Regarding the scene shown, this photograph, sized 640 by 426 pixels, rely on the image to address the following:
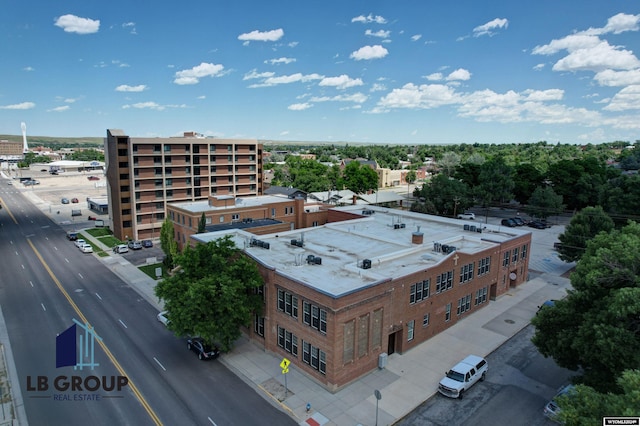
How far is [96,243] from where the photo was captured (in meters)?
64.3

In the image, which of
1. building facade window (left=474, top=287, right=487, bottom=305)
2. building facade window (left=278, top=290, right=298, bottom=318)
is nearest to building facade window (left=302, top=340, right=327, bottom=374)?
building facade window (left=278, top=290, right=298, bottom=318)

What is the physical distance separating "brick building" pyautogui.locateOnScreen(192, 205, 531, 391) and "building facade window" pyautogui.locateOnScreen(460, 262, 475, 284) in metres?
0.09

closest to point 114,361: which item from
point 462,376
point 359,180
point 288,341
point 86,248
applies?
point 288,341

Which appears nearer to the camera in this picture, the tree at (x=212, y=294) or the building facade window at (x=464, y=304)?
the tree at (x=212, y=294)

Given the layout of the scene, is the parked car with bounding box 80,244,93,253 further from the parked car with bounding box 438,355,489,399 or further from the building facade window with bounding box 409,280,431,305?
the parked car with bounding box 438,355,489,399

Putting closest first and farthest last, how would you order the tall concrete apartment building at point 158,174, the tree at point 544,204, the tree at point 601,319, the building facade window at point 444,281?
1. the tree at point 601,319
2. the building facade window at point 444,281
3. the tall concrete apartment building at point 158,174
4. the tree at point 544,204

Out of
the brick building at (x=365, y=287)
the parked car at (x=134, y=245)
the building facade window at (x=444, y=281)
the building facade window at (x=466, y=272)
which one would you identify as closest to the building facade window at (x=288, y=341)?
the brick building at (x=365, y=287)

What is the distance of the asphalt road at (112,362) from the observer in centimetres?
2283

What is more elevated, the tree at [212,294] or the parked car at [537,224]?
the tree at [212,294]

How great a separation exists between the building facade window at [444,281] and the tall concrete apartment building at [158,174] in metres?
53.0

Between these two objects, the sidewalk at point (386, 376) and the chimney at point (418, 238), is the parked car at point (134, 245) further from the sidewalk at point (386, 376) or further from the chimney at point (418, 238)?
the chimney at point (418, 238)

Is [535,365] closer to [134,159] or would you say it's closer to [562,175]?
[134,159]

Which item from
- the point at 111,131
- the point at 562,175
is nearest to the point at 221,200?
the point at 111,131

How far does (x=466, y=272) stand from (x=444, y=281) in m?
3.88
